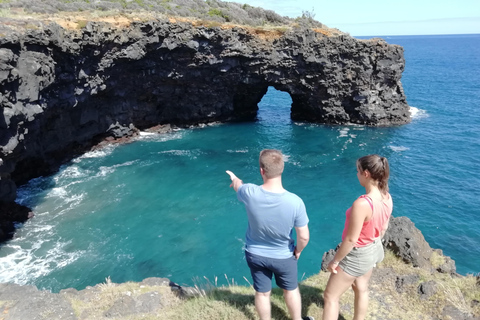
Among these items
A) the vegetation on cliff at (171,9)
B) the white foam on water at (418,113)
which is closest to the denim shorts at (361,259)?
the vegetation on cliff at (171,9)

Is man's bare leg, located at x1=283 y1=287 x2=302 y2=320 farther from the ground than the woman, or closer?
closer

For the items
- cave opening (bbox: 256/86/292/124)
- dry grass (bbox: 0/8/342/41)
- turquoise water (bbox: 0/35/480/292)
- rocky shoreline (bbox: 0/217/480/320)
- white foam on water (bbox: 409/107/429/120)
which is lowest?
turquoise water (bbox: 0/35/480/292)

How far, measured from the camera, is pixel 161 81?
3875 cm

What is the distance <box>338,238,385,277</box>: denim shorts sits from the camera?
233 inches

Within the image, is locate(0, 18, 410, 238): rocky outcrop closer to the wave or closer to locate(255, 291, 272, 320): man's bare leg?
the wave

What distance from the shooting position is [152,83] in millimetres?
38375

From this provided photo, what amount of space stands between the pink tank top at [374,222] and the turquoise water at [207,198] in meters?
7.77

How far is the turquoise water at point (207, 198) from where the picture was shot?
61.8 ft

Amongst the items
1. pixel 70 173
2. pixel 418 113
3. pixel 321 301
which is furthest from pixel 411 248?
pixel 418 113

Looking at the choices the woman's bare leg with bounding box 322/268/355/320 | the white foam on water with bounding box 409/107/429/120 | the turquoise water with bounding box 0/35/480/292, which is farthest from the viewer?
the white foam on water with bounding box 409/107/429/120

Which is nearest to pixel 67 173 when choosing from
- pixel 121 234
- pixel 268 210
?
pixel 121 234

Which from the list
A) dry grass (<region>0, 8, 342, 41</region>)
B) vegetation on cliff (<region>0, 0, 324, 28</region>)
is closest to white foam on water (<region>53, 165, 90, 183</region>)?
dry grass (<region>0, 8, 342, 41</region>)

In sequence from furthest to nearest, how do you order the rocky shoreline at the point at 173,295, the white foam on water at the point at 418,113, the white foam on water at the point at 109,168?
the white foam on water at the point at 418,113 < the white foam on water at the point at 109,168 < the rocky shoreline at the point at 173,295

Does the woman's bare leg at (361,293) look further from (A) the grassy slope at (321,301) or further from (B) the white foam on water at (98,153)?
(B) the white foam on water at (98,153)
